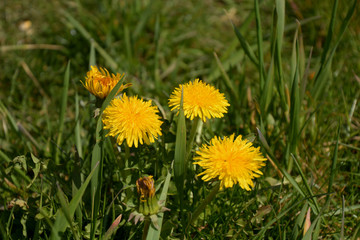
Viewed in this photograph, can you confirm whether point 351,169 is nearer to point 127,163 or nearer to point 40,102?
point 127,163

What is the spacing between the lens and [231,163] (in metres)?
1.11

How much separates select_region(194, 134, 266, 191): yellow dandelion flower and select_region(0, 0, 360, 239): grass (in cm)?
10

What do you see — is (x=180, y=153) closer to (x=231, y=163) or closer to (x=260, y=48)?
(x=231, y=163)

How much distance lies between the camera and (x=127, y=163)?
1.35 meters

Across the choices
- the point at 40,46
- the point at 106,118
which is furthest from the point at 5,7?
the point at 106,118

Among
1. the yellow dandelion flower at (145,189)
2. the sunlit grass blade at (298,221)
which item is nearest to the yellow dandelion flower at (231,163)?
the yellow dandelion flower at (145,189)

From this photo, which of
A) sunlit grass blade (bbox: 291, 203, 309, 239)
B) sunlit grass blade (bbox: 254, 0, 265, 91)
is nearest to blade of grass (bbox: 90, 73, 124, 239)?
sunlit grass blade (bbox: 291, 203, 309, 239)

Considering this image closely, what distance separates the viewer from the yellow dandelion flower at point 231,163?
110 centimetres

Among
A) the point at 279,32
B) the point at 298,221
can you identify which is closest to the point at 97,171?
the point at 298,221

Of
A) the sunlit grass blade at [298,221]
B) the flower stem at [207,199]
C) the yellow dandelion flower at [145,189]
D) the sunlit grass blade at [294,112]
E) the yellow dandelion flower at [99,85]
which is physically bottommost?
the sunlit grass blade at [298,221]

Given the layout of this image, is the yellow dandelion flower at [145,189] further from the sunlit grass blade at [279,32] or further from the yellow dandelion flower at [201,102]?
the sunlit grass blade at [279,32]

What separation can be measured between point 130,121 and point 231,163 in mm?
336

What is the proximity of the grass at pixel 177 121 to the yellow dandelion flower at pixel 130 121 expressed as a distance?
71 millimetres

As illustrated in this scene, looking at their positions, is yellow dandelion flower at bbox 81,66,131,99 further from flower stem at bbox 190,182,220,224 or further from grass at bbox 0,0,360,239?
flower stem at bbox 190,182,220,224
